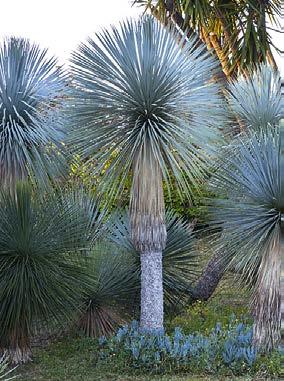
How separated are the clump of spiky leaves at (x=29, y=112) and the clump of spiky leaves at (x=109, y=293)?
1349mm

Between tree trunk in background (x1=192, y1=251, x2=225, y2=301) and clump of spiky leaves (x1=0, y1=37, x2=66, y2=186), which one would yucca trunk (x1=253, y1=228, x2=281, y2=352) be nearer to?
tree trunk in background (x1=192, y1=251, x2=225, y2=301)

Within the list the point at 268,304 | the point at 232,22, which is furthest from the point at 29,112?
the point at 232,22

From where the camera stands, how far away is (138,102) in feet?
23.2

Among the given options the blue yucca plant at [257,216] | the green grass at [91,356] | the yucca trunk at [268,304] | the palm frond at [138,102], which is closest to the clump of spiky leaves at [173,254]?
the green grass at [91,356]

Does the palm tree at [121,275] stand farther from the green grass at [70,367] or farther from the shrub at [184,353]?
the shrub at [184,353]

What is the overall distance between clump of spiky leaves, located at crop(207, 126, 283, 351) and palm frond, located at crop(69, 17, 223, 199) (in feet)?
1.90

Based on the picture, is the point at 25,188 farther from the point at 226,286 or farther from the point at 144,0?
the point at 144,0

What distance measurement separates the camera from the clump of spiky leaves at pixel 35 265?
6914 mm

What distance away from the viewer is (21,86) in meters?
8.55

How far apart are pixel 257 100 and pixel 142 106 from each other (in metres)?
2.06

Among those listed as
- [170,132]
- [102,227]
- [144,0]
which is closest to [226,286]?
[102,227]

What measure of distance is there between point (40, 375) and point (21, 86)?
12.6ft

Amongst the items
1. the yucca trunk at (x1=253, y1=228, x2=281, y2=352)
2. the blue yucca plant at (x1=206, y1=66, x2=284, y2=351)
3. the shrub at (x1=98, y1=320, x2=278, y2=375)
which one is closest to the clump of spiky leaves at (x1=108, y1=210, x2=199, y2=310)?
the shrub at (x1=98, y1=320, x2=278, y2=375)

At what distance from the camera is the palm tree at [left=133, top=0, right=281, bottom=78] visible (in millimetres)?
11742
